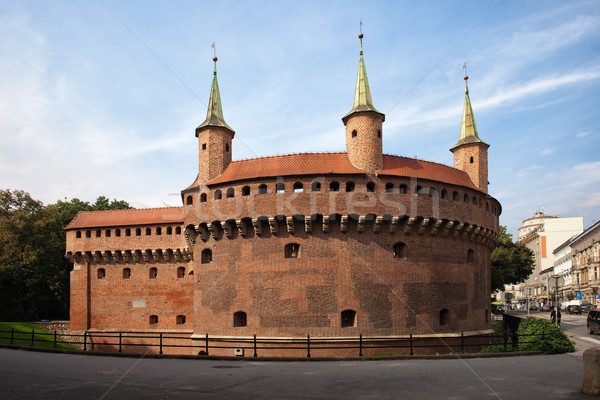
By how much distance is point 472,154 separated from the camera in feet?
111

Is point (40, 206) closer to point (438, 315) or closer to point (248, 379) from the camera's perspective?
point (438, 315)

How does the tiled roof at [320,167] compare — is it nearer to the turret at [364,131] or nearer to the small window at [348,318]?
the turret at [364,131]

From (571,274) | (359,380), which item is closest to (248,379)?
(359,380)

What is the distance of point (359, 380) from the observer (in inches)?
559

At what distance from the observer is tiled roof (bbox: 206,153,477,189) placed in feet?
92.5

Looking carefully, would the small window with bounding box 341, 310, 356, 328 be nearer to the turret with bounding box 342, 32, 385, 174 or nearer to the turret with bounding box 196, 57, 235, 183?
the turret with bounding box 342, 32, 385, 174

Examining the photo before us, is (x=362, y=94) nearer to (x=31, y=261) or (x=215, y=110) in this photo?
(x=215, y=110)

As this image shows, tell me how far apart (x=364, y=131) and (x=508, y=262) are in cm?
4313

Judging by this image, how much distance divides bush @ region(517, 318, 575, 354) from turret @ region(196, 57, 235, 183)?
18384 mm

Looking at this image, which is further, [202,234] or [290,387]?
[202,234]

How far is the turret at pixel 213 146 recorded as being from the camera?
102 feet

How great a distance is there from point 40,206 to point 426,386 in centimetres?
4832

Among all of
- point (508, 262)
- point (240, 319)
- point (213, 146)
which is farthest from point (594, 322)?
point (508, 262)

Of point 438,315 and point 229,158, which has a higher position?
point 229,158
